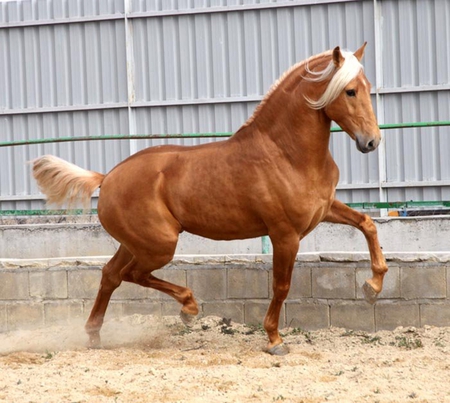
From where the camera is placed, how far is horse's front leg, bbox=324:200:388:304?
249 inches

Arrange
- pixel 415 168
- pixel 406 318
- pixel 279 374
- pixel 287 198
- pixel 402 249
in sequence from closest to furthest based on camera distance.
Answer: pixel 279 374, pixel 287 198, pixel 406 318, pixel 402 249, pixel 415 168

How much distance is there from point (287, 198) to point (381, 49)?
727 centimetres

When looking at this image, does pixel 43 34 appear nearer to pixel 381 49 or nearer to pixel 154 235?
pixel 381 49

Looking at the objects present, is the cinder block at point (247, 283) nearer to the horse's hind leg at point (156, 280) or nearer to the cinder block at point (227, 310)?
the cinder block at point (227, 310)

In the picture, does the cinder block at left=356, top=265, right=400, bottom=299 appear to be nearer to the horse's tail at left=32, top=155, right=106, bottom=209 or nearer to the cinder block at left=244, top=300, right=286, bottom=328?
the cinder block at left=244, top=300, right=286, bottom=328

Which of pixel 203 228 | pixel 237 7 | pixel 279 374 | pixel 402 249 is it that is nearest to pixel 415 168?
pixel 237 7

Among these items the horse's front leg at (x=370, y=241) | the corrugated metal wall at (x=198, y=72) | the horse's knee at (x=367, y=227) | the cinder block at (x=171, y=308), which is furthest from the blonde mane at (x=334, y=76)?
the corrugated metal wall at (x=198, y=72)

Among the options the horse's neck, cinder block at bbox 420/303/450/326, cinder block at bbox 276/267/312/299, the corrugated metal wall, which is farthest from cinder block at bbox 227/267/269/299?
the corrugated metal wall

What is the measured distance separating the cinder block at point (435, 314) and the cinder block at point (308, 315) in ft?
2.40

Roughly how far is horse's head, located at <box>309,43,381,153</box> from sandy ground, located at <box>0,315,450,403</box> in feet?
4.74

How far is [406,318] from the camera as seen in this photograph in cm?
695

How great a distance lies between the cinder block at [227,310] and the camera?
736cm

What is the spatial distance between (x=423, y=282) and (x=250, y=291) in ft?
4.51

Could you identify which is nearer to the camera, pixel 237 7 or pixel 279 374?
pixel 279 374
